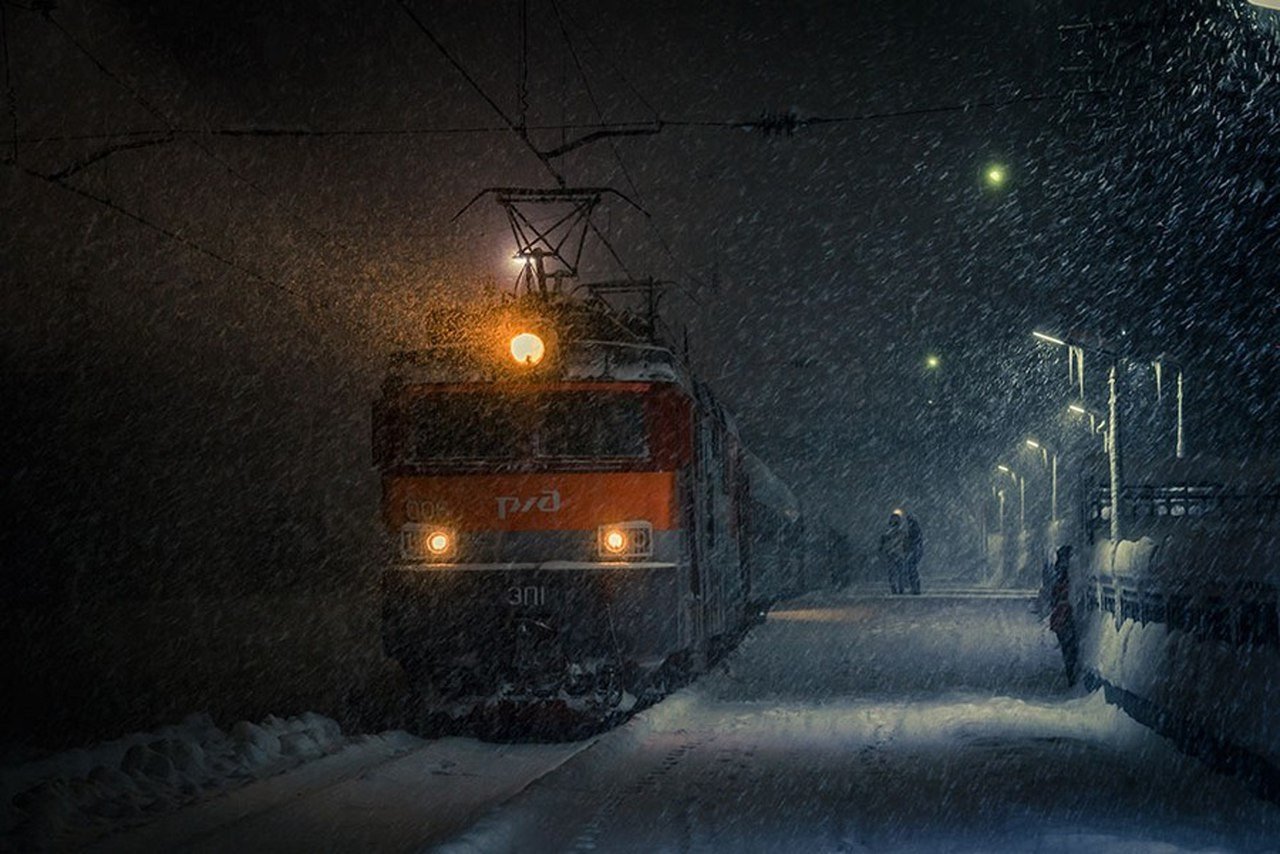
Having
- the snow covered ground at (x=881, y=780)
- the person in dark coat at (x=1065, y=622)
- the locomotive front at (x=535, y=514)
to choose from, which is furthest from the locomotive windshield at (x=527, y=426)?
the person in dark coat at (x=1065, y=622)

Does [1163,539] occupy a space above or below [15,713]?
above

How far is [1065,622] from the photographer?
1625cm

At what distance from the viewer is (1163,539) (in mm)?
11742

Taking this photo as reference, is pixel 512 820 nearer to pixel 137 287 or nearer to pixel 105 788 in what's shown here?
pixel 105 788

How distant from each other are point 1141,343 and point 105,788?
28.2 metres

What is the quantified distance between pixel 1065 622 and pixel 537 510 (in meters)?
6.74

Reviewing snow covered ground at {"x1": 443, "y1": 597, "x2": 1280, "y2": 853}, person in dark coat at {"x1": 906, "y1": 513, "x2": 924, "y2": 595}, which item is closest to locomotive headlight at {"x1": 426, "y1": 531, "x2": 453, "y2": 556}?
snow covered ground at {"x1": 443, "y1": 597, "x2": 1280, "y2": 853}

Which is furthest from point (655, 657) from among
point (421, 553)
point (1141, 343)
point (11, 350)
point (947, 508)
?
point (947, 508)

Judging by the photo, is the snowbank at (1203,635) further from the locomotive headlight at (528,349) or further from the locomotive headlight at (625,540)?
the locomotive headlight at (528,349)

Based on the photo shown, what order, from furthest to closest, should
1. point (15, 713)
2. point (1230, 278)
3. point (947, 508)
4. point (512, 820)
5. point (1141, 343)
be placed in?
point (947, 508) → point (1141, 343) → point (1230, 278) → point (15, 713) → point (512, 820)

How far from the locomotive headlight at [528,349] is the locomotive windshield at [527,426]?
287mm

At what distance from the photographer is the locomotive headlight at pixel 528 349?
41.1ft

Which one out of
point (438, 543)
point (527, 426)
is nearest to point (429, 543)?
point (438, 543)

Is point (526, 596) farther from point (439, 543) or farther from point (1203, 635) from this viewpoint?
point (1203, 635)
